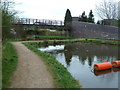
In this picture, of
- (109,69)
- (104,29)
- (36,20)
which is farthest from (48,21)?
(109,69)

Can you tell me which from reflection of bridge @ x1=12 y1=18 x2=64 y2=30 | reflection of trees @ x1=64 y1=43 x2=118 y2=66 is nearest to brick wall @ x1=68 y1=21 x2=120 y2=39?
reflection of bridge @ x1=12 y1=18 x2=64 y2=30

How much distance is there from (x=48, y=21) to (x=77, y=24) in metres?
6.27

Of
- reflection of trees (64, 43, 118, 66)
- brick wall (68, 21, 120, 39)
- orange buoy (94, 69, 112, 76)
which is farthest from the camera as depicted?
brick wall (68, 21, 120, 39)

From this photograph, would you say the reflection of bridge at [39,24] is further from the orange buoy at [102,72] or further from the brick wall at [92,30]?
the orange buoy at [102,72]

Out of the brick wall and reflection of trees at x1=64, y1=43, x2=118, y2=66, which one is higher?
the brick wall

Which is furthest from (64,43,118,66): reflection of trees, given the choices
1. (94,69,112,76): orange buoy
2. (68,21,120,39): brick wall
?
(68,21,120,39): brick wall

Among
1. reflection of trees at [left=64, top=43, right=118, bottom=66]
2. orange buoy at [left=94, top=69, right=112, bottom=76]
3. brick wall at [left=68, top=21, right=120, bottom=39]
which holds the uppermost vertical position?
Answer: brick wall at [left=68, top=21, right=120, bottom=39]

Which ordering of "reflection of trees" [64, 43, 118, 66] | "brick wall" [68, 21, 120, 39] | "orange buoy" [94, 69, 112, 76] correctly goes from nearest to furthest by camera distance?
"orange buoy" [94, 69, 112, 76] < "reflection of trees" [64, 43, 118, 66] < "brick wall" [68, 21, 120, 39]

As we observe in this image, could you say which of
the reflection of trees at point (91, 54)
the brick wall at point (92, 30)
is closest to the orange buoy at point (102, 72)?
the reflection of trees at point (91, 54)

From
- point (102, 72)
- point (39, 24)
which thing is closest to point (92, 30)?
point (39, 24)

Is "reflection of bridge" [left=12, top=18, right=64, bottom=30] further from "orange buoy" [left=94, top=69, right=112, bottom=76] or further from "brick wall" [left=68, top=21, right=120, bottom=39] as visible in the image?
"orange buoy" [left=94, top=69, right=112, bottom=76]

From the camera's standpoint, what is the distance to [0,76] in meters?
5.25

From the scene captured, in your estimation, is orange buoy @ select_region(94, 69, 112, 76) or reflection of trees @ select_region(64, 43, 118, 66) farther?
reflection of trees @ select_region(64, 43, 118, 66)

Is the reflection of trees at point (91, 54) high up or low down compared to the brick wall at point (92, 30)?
down
